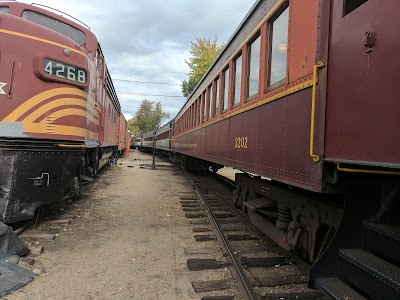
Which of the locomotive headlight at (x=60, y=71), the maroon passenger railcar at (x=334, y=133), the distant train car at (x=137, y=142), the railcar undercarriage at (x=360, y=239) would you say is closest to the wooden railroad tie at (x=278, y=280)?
the maroon passenger railcar at (x=334, y=133)

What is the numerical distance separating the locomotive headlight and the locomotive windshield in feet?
4.20

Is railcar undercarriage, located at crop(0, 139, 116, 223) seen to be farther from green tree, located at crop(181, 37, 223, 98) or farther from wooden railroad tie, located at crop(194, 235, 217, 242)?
green tree, located at crop(181, 37, 223, 98)

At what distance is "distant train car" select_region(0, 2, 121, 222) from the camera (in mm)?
4688

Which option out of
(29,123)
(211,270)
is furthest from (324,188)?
(29,123)

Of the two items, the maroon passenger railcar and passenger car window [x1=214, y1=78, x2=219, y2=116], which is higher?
passenger car window [x1=214, y1=78, x2=219, y2=116]

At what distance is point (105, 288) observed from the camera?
3418mm

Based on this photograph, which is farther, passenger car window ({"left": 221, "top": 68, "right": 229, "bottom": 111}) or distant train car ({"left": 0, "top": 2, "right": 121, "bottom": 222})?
passenger car window ({"left": 221, "top": 68, "right": 229, "bottom": 111})

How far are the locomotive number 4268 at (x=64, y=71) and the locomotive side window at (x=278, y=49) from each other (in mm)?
3032

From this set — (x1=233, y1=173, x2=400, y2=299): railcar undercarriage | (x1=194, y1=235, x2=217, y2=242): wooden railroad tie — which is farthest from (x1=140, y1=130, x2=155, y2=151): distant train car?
(x1=233, y1=173, x2=400, y2=299): railcar undercarriage

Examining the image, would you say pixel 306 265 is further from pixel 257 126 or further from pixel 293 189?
pixel 257 126

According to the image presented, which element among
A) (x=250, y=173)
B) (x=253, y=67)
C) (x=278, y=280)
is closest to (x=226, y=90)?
(x=253, y=67)

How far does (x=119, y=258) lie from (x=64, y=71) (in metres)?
2.85

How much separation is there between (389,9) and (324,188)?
4.04ft

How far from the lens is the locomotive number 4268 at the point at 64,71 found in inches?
197
